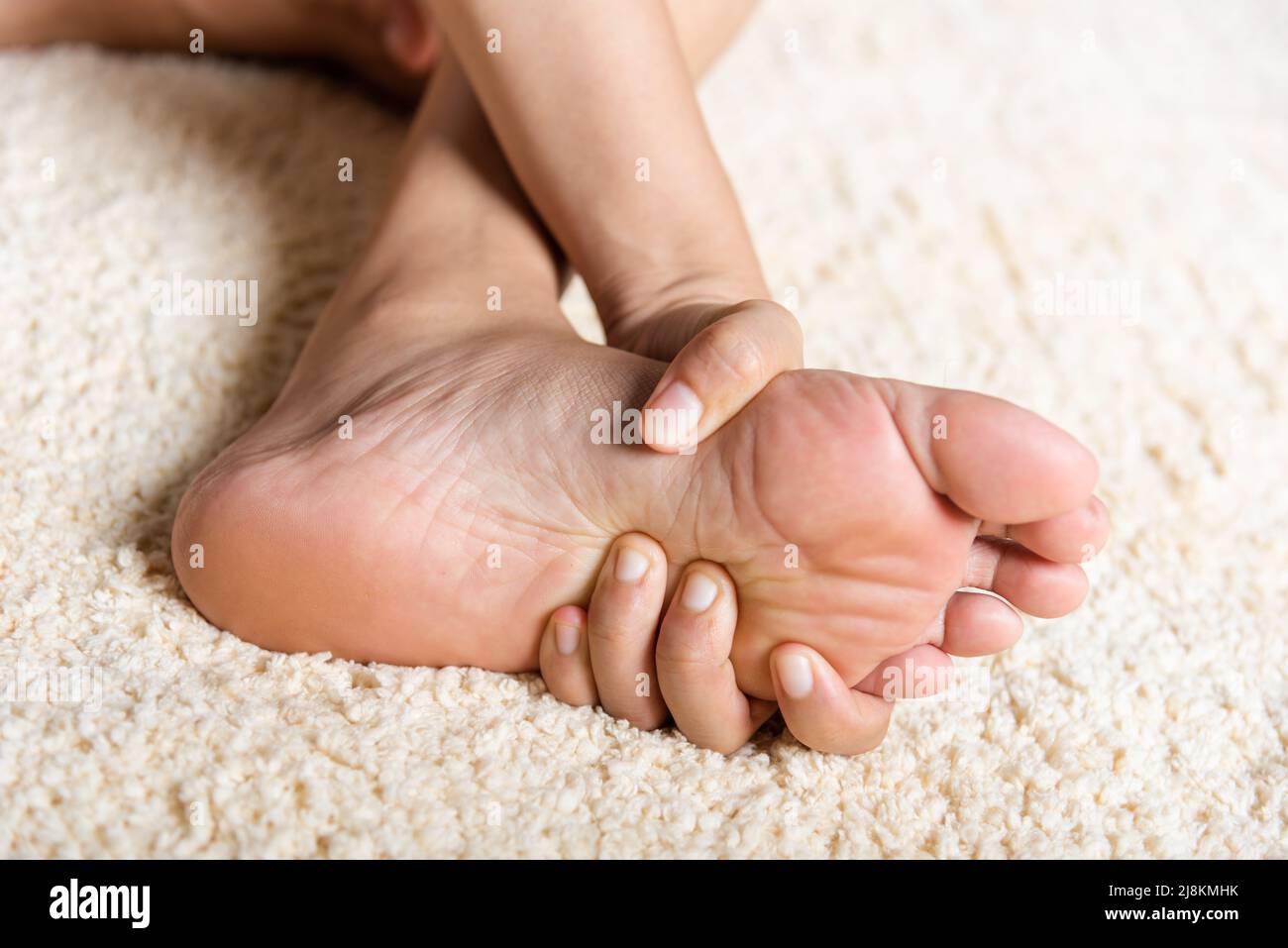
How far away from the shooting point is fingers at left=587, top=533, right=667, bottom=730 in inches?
25.0

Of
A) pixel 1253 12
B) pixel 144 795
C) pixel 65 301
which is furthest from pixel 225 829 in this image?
pixel 1253 12

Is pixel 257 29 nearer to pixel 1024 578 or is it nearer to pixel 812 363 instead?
pixel 812 363

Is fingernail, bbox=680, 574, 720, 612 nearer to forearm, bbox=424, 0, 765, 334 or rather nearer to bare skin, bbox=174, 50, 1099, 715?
bare skin, bbox=174, 50, 1099, 715

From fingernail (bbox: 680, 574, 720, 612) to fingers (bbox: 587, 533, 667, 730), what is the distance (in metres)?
0.02

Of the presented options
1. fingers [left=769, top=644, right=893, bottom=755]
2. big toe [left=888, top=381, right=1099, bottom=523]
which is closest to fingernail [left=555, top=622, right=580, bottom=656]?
fingers [left=769, top=644, right=893, bottom=755]

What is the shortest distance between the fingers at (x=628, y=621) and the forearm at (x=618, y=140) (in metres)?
0.22

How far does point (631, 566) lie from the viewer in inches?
25.1


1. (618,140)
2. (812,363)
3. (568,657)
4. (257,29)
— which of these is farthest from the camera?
(257,29)

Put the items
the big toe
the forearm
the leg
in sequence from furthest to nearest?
the leg
the forearm
the big toe

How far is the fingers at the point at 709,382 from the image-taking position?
0.61 m

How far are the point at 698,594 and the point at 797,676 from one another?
0.07 metres

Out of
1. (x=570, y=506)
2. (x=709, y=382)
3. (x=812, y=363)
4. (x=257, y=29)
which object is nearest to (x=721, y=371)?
(x=709, y=382)

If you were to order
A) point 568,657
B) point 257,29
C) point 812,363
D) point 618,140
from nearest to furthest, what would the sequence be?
point 568,657, point 618,140, point 812,363, point 257,29

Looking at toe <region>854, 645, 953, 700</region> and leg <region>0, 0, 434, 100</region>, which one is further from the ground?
leg <region>0, 0, 434, 100</region>
